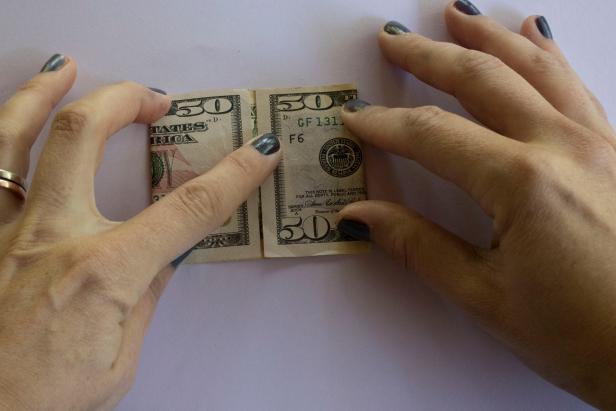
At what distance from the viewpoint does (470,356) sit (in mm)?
912

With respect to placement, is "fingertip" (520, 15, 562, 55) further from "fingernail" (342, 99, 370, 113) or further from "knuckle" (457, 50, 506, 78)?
"fingernail" (342, 99, 370, 113)

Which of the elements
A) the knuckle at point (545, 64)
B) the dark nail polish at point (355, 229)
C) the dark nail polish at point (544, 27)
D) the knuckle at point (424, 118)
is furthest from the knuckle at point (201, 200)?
the dark nail polish at point (544, 27)

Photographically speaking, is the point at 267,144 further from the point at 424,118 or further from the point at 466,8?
the point at 466,8

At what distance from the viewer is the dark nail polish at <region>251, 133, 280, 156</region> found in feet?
2.81

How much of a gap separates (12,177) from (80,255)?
26 cm

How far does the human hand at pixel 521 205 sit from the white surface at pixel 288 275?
0.33 feet

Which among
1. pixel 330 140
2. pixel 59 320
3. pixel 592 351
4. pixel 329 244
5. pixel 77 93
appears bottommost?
pixel 592 351

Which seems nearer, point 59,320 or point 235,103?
point 59,320

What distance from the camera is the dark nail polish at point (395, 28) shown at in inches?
38.3

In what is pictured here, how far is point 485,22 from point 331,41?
1.06ft

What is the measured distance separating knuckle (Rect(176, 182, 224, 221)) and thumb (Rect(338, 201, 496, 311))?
0.26 m

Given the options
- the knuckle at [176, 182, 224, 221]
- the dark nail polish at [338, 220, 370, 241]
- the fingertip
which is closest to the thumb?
the dark nail polish at [338, 220, 370, 241]

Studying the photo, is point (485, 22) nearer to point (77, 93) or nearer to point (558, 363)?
point (558, 363)

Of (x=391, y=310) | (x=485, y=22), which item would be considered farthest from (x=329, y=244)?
(x=485, y=22)
